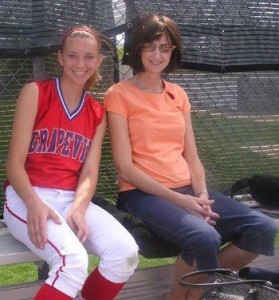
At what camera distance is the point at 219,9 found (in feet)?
13.1

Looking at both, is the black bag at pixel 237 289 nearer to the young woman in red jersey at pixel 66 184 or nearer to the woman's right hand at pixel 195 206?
the young woman in red jersey at pixel 66 184

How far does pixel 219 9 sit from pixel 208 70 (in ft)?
1.17

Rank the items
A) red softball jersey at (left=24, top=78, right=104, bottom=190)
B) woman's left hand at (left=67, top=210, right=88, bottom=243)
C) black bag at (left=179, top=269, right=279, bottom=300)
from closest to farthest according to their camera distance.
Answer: black bag at (left=179, top=269, right=279, bottom=300), woman's left hand at (left=67, top=210, right=88, bottom=243), red softball jersey at (left=24, top=78, right=104, bottom=190)

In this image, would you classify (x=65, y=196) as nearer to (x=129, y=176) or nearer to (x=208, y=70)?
(x=129, y=176)

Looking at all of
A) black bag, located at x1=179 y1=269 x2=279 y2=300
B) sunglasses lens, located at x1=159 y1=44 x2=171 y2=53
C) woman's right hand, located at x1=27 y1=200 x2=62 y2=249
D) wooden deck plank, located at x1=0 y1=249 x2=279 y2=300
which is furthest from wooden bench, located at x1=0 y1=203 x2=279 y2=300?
sunglasses lens, located at x1=159 y1=44 x2=171 y2=53

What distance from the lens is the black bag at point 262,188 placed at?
387 centimetres

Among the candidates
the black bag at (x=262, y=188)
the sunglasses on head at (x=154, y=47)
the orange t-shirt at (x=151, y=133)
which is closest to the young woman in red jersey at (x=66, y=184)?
the orange t-shirt at (x=151, y=133)

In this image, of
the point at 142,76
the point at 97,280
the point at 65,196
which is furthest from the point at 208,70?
the point at 97,280

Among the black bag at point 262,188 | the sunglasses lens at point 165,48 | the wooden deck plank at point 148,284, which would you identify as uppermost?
the sunglasses lens at point 165,48

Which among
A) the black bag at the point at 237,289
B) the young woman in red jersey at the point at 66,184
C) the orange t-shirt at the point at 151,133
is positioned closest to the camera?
the black bag at the point at 237,289

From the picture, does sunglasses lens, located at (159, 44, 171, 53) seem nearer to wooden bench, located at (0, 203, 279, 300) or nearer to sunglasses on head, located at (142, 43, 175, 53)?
sunglasses on head, located at (142, 43, 175, 53)

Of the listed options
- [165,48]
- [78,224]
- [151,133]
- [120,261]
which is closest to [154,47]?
[165,48]

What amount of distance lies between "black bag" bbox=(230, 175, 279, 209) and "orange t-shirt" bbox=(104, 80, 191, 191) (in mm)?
596

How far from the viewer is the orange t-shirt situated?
11.1 ft
